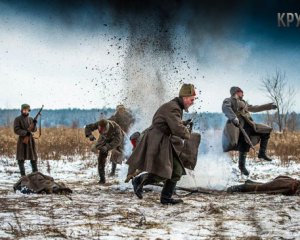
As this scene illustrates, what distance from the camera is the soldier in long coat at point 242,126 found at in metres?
11.6

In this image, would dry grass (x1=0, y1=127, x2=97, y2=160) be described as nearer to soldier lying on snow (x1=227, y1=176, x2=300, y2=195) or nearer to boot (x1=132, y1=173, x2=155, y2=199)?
boot (x1=132, y1=173, x2=155, y2=199)

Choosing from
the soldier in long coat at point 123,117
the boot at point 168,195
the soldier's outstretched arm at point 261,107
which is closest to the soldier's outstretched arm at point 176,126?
the boot at point 168,195

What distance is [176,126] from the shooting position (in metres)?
7.32

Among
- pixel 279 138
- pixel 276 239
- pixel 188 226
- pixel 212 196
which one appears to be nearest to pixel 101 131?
pixel 212 196

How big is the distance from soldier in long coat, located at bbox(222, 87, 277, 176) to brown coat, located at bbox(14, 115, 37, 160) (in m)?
5.00

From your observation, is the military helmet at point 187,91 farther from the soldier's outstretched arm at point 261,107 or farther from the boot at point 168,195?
the soldier's outstretched arm at point 261,107

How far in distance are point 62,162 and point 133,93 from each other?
4790 millimetres

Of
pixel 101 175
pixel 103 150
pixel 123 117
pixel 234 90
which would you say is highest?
pixel 234 90

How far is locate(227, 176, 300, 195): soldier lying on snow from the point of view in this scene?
854 centimetres

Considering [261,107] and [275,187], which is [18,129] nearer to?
[261,107]

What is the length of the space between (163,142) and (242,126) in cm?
458

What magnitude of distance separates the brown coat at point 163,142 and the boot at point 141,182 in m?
0.22


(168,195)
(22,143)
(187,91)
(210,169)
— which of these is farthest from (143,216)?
(22,143)

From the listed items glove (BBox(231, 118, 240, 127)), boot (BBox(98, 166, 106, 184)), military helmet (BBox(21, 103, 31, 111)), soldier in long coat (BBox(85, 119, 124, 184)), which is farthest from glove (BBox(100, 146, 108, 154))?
glove (BBox(231, 118, 240, 127))
